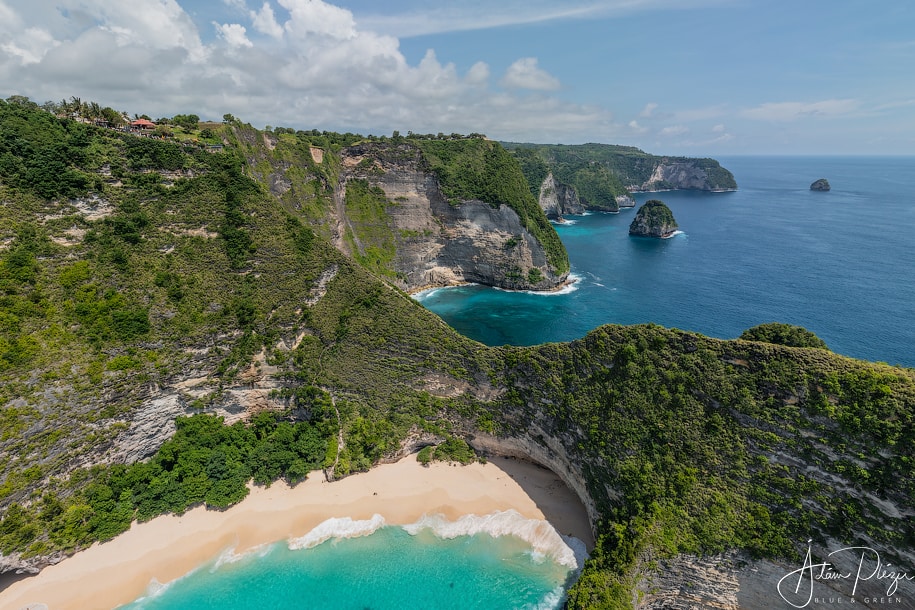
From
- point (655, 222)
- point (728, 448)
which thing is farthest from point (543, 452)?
point (655, 222)

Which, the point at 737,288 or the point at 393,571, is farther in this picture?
the point at 737,288

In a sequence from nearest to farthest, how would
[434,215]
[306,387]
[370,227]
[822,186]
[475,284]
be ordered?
[306,387] < [370,227] < [434,215] < [475,284] < [822,186]

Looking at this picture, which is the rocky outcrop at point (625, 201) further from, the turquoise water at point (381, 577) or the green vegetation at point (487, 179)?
the turquoise water at point (381, 577)


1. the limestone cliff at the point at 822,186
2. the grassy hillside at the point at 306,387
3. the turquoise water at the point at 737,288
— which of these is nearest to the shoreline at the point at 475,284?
the turquoise water at the point at 737,288

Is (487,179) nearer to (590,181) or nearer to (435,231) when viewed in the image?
(435,231)

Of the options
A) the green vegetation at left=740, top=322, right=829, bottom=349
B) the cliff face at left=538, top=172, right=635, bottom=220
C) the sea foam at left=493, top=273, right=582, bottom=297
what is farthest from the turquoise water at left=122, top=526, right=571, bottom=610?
the cliff face at left=538, top=172, right=635, bottom=220

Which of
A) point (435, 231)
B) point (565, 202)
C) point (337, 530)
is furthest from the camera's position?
point (565, 202)

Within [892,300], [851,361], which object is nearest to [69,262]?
[851,361]
